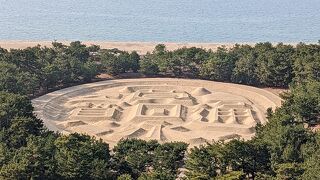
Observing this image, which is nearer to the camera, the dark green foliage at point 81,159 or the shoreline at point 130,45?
the dark green foliage at point 81,159

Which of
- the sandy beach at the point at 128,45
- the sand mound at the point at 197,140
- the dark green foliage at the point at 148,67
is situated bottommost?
the sand mound at the point at 197,140

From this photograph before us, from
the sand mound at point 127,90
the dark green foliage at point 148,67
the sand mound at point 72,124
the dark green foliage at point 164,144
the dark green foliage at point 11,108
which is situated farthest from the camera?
the dark green foliage at point 148,67

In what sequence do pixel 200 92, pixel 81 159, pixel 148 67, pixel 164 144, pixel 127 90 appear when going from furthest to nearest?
pixel 148 67
pixel 127 90
pixel 200 92
pixel 164 144
pixel 81 159

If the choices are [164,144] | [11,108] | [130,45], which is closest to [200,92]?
[164,144]

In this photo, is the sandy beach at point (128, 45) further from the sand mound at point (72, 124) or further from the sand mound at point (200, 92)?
the sand mound at point (72, 124)

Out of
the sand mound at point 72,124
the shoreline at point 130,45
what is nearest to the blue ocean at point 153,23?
the shoreline at point 130,45

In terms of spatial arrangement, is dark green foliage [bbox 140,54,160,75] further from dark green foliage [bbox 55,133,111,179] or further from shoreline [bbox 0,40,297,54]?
dark green foliage [bbox 55,133,111,179]

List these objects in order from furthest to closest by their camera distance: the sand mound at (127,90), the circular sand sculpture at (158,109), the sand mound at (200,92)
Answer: the sand mound at (127,90), the sand mound at (200,92), the circular sand sculpture at (158,109)

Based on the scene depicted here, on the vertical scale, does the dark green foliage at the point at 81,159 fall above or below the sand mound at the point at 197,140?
above

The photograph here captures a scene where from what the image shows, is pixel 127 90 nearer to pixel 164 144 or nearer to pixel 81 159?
pixel 164 144
